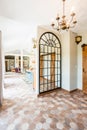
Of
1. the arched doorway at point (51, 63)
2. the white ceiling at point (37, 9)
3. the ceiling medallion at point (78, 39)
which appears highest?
the white ceiling at point (37, 9)

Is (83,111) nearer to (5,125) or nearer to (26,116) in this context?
(26,116)

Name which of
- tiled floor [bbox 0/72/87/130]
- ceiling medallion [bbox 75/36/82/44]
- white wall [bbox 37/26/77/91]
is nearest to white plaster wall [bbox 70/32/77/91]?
white wall [bbox 37/26/77/91]

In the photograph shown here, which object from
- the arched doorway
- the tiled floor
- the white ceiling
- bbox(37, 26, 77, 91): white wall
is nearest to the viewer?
the tiled floor

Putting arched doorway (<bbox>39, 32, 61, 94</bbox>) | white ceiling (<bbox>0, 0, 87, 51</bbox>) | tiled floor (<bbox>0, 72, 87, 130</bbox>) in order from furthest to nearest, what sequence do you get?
Result: arched doorway (<bbox>39, 32, 61, 94</bbox>)
white ceiling (<bbox>0, 0, 87, 51</bbox>)
tiled floor (<bbox>0, 72, 87, 130</bbox>)

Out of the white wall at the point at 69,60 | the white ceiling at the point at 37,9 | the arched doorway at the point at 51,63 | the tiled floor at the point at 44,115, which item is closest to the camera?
the tiled floor at the point at 44,115

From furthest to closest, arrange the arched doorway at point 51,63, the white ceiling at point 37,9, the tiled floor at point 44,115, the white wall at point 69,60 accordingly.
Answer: the arched doorway at point 51,63 < the white wall at point 69,60 < the white ceiling at point 37,9 < the tiled floor at point 44,115

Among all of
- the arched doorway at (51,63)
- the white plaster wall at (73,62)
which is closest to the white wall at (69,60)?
the white plaster wall at (73,62)

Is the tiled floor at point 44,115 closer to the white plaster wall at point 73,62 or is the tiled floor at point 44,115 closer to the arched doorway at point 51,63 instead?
the white plaster wall at point 73,62

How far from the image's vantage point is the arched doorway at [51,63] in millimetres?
4719

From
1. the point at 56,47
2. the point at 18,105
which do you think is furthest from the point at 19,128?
the point at 56,47

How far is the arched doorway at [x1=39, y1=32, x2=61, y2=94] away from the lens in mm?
4719

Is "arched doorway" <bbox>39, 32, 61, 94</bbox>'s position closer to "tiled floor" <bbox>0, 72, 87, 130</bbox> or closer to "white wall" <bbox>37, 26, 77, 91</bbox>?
"white wall" <bbox>37, 26, 77, 91</bbox>

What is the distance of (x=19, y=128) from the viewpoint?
222 cm

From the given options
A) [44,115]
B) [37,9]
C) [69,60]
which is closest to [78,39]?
[69,60]
